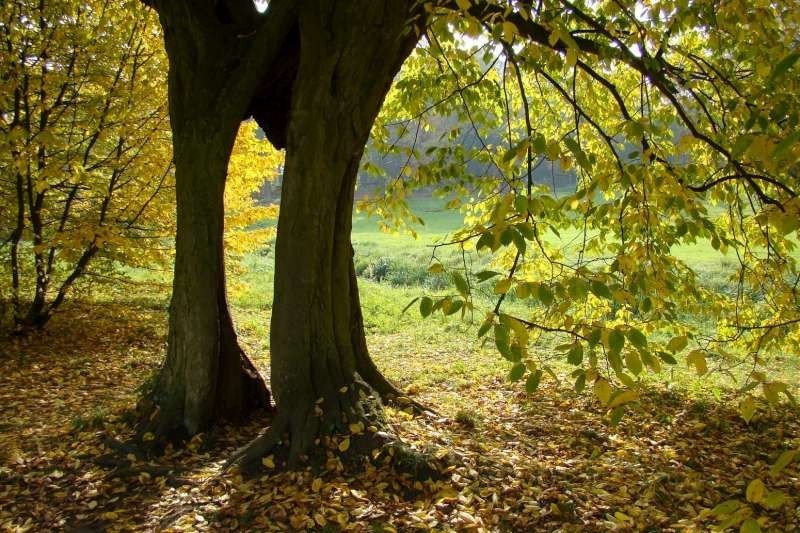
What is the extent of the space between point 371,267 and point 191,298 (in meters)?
17.8

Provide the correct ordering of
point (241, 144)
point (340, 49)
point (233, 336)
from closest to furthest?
point (340, 49) < point (233, 336) < point (241, 144)

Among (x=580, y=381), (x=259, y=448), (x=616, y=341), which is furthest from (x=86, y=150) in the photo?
(x=616, y=341)

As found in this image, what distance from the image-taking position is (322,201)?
4371 mm

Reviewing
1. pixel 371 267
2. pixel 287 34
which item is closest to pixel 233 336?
pixel 287 34

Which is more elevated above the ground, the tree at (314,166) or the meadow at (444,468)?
the tree at (314,166)

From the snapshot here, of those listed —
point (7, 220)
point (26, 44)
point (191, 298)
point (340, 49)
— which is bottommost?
point (191, 298)

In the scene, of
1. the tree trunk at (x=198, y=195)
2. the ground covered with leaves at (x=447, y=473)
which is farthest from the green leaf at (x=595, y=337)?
the tree trunk at (x=198, y=195)

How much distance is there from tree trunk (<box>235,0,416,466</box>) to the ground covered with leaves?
1.20 feet

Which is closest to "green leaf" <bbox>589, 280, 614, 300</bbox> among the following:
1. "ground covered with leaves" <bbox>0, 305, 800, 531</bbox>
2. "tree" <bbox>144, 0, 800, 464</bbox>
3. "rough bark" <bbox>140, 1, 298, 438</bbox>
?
"ground covered with leaves" <bbox>0, 305, 800, 531</bbox>

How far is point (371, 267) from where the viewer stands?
73.9 feet

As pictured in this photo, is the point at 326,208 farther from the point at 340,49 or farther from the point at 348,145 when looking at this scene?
the point at 340,49

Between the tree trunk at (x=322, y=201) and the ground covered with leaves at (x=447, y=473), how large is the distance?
37 cm

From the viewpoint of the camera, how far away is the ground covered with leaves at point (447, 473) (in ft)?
11.7

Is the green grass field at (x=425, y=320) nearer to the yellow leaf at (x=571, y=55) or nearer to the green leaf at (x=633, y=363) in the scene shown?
the green leaf at (x=633, y=363)
